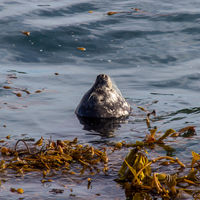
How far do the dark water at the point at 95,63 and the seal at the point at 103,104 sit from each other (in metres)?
0.23

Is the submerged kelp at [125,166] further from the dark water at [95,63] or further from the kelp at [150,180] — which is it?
the dark water at [95,63]

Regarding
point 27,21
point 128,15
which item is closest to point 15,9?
point 27,21

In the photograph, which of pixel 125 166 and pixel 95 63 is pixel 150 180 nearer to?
pixel 125 166

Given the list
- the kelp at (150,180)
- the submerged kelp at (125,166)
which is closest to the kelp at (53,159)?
the submerged kelp at (125,166)

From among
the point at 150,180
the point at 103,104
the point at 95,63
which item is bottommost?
the point at 150,180

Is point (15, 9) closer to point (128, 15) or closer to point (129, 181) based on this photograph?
point (128, 15)

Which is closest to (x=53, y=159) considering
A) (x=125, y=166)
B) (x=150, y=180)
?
(x=125, y=166)

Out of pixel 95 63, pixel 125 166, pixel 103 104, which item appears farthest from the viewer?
pixel 95 63

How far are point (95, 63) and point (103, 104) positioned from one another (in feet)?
13.1

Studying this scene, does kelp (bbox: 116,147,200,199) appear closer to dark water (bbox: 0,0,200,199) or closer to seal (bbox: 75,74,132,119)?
dark water (bbox: 0,0,200,199)

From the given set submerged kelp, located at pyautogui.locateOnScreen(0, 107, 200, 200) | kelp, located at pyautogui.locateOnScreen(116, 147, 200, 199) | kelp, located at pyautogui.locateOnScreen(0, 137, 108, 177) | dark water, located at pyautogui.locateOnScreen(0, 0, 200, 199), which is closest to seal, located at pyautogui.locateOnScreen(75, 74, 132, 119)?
dark water, located at pyautogui.locateOnScreen(0, 0, 200, 199)

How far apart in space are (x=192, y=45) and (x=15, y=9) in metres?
6.64

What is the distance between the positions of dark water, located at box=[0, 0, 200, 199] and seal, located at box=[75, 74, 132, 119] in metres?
0.23

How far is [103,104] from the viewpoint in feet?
27.7
